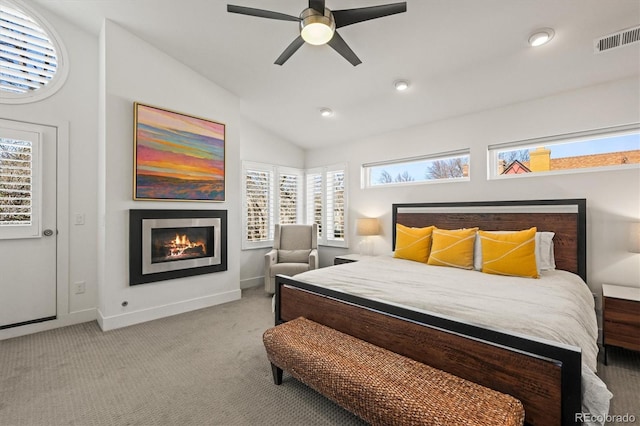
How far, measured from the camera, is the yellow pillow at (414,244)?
11.1 feet

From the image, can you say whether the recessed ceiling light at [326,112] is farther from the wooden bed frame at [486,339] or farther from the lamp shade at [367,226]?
the wooden bed frame at [486,339]

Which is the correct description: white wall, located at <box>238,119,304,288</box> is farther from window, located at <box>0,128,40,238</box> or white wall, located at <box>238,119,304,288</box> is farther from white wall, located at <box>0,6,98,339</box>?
window, located at <box>0,128,40,238</box>

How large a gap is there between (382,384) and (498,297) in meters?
1.06

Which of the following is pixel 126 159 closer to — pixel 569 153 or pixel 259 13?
pixel 259 13

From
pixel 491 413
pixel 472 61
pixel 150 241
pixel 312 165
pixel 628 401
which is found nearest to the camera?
pixel 491 413

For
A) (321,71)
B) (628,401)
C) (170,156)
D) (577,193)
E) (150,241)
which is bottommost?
(628,401)

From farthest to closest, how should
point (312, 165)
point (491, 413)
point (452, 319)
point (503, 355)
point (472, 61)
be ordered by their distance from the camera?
1. point (312, 165)
2. point (472, 61)
3. point (452, 319)
4. point (503, 355)
5. point (491, 413)

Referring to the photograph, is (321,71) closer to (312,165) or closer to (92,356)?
(312,165)

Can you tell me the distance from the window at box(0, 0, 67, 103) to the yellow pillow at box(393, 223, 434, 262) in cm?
429

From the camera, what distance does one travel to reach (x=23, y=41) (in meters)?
2.99

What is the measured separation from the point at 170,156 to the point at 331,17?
2451 mm

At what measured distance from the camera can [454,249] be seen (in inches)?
120

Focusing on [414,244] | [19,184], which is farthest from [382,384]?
[19,184]

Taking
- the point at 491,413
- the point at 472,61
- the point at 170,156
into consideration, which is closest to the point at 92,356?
the point at 170,156
